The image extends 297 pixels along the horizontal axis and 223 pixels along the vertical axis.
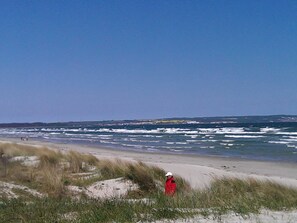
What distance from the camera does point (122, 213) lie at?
7.23 metres

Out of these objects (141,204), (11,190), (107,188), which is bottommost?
(107,188)

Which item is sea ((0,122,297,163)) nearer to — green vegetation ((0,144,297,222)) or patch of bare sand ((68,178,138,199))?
patch of bare sand ((68,178,138,199))

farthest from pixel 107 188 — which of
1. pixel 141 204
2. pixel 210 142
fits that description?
pixel 210 142

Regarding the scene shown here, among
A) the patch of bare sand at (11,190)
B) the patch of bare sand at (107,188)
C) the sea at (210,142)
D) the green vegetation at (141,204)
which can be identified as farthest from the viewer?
Result: the sea at (210,142)

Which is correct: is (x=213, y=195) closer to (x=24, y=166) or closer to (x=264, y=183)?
(x=264, y=183)

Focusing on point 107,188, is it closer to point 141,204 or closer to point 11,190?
point 11,190

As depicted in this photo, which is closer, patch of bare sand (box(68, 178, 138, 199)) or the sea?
patch of bare sand (box(68, 178, 138, 199))

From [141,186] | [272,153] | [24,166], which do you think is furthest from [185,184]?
[272,153]

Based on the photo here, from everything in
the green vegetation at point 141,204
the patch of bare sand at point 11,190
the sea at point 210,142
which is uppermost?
the green vegetation at point 141,204

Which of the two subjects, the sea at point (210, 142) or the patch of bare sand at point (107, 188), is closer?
the patch of bare sand at point (107, 188)

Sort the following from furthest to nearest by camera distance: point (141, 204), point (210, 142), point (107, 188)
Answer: point (210, 142)
point (107, 188)
point (141, 204)

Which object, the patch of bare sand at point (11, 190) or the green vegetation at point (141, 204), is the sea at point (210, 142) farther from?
the patch of bare sand at point (11, 190)

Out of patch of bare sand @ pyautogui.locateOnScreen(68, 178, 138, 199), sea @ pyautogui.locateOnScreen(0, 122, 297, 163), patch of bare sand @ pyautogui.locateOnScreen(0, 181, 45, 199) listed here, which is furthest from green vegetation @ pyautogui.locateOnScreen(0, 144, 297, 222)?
sea @ pyautogui.locateOnScreen(0, 122, 297, 163)

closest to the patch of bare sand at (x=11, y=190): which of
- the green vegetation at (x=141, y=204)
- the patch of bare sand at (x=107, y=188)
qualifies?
the green vegetation at (x=141, y=204)
